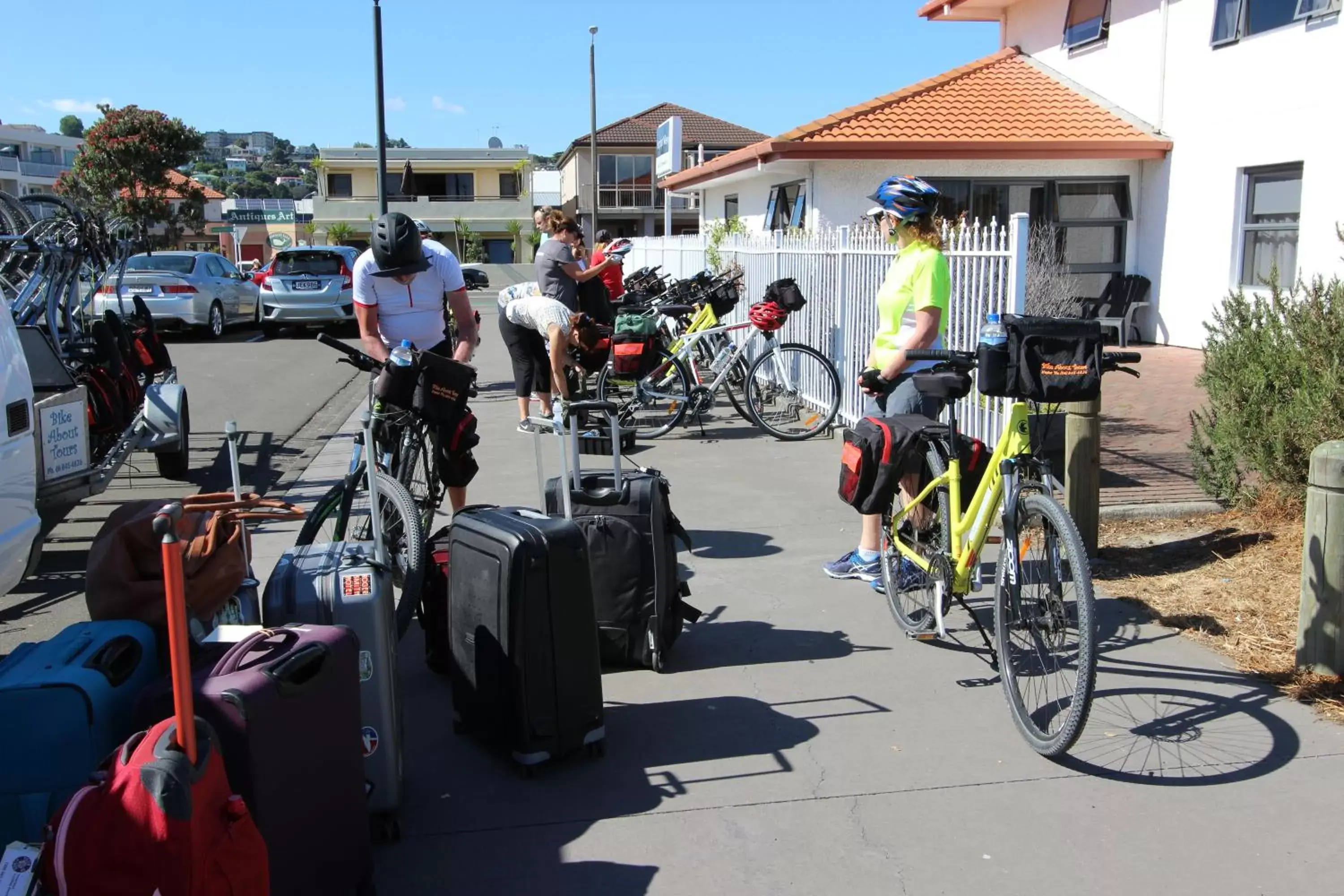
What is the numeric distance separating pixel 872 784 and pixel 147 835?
2275 millimetres

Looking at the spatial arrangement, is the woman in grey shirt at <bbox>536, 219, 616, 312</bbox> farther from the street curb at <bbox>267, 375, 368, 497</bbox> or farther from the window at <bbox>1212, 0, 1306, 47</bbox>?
the window at <bbox>1212, 0, 1306, 47</bbox>

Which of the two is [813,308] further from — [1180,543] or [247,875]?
[247,875]

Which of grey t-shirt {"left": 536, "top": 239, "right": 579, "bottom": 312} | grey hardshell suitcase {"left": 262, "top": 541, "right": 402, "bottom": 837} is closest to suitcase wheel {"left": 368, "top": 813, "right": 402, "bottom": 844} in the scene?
grey hardshell suitcase {"left": 262, "top": 541, "right": 402, "bottom": 837}

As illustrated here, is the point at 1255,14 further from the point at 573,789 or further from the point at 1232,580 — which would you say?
the point at 573,789

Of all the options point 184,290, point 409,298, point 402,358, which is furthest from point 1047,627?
point 184,290

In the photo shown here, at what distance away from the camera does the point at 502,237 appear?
62.6 metres

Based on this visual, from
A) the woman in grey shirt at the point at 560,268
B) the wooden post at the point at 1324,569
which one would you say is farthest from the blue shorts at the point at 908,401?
the woman in grey shirt at the point at 560,268

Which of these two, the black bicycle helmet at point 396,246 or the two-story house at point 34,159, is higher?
the two-story house at point 34,159

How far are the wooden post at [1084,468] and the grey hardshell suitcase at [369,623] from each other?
384cm

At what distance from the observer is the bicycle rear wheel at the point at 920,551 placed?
4.77m

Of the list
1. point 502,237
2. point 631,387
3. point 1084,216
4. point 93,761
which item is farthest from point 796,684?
point 502,237

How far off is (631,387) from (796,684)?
641cm

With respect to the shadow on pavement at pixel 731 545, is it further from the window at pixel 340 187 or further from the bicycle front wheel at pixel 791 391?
the window at pixel 340 187

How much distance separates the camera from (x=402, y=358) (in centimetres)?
512
